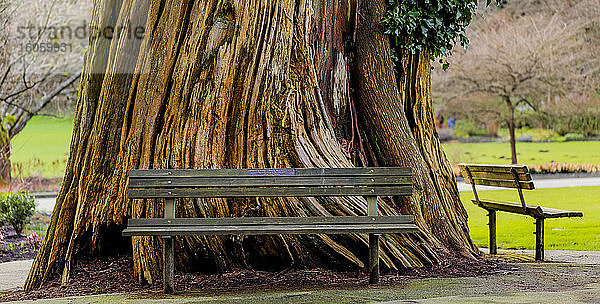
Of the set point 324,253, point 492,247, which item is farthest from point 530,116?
point 324,253

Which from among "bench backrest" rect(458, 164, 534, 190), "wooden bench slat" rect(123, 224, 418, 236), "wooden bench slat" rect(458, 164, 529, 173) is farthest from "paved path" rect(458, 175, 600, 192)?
"wooden bench slat" rect(123, 224, 418, 236)

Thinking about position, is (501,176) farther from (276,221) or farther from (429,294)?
(276,221)

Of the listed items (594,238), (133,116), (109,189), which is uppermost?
(133,116)

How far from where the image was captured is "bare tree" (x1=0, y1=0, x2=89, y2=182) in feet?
62.8

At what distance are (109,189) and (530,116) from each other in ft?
94.2

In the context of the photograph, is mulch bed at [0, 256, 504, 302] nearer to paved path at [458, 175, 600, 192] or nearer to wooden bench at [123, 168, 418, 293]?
wooden bench at [123, 168, 418, 293]

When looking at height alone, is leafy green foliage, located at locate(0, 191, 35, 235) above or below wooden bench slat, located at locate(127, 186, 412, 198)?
below

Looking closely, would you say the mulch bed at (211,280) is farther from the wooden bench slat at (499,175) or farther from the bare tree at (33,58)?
the bare tree at (33,58)

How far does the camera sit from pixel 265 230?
18.1ft

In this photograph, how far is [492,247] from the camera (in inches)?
324

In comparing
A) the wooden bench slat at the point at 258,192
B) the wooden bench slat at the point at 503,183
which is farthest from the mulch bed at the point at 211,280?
the wooden bench slat at the point at 503,183

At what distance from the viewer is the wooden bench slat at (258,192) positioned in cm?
585

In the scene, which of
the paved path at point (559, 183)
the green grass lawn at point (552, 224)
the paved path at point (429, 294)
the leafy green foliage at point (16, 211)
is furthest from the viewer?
the paved path at point (559, 183)

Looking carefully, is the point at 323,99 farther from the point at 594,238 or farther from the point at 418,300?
the point at 594,238
